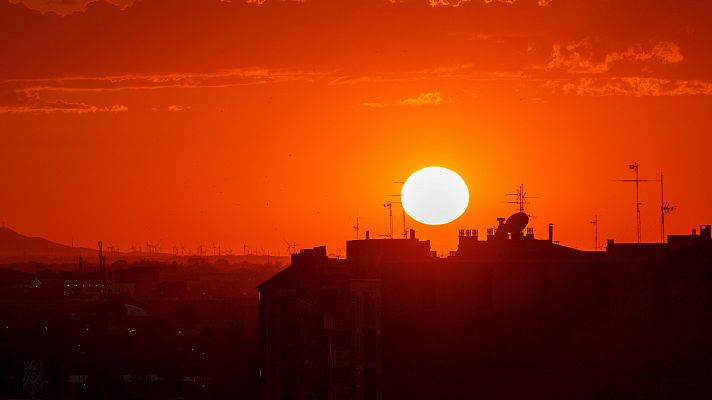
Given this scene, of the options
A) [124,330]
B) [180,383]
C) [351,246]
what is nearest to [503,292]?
[351,246]

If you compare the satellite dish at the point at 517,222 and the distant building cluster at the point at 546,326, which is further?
the satellite dish at the point at 517,222

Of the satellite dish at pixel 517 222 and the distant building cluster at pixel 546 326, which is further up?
the satellite dish at pixel 517 222

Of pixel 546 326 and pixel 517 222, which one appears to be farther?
pixel 517 222

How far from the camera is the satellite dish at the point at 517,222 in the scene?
53147 mm

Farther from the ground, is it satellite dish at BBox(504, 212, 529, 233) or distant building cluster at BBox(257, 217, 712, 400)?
satellite dish at BBox(504, 212, 529, 233)

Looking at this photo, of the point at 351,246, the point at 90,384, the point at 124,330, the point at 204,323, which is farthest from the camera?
the point at 204,323

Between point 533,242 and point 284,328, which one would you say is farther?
point 284,328

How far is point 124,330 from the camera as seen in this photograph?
12738 cm

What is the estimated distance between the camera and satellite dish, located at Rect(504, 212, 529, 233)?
174 feet

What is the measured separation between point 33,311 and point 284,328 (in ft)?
333

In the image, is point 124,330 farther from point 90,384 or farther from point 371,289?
point 371,289

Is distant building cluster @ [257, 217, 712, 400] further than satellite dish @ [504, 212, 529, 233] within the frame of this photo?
No

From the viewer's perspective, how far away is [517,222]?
174ft

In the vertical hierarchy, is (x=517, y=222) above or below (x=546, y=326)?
above
